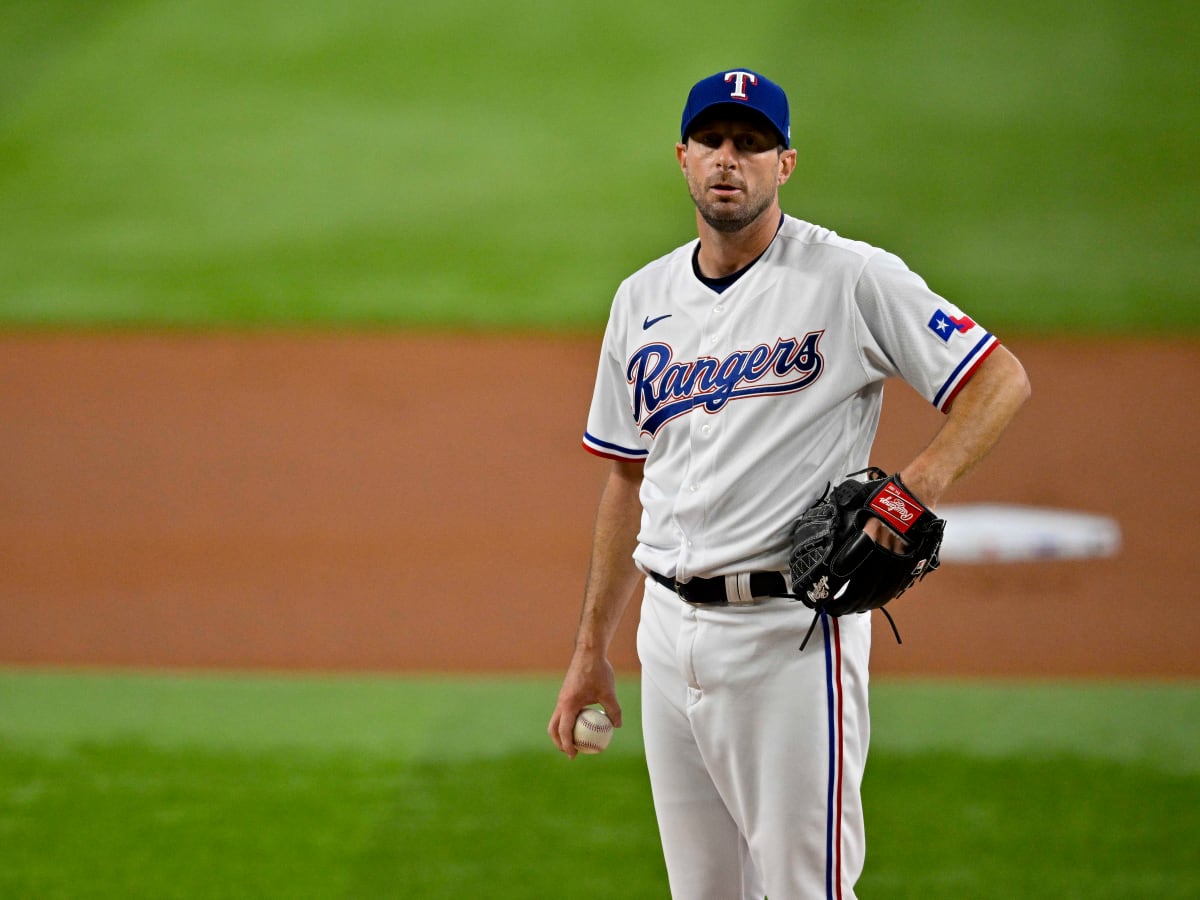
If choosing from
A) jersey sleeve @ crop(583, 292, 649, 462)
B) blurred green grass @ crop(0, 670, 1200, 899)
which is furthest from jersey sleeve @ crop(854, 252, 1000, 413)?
blurred green grass @ crop(0, 670, 1200, 899)

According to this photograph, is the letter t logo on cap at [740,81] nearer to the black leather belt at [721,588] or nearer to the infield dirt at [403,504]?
the black leather belt at [721,588]

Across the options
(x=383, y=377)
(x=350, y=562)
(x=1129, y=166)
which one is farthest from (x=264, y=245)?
(x=1129, y=166)

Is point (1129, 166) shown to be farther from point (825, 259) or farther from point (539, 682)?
point (825, 259)

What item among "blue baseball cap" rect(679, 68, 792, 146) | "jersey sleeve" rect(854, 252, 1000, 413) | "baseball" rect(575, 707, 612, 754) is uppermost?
"blue baseball cap" rect(679, 68, 792, 146)

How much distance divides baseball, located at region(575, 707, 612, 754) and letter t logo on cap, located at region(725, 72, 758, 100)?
4.05 feet

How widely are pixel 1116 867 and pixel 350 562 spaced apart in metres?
3.64

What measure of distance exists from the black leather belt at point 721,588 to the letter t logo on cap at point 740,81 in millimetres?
854

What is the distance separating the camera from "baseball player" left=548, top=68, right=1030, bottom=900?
2.33 metres

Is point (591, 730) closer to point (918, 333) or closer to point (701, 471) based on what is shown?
point (701, 471)

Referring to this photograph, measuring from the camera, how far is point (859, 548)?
86.0 inches

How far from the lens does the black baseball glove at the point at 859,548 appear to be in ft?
7.21

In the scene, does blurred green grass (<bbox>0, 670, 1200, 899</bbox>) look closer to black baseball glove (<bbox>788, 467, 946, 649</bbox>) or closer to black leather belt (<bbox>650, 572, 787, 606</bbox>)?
black leather belt (<bbox>650, 572, 787, 606</bbox>)

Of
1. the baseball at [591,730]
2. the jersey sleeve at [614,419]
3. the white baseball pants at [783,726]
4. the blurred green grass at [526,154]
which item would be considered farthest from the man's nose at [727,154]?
the blurred green grass at [526,154]

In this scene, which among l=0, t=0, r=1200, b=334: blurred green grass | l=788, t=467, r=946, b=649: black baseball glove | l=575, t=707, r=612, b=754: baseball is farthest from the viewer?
l=0, t=0, r=1200, b=334: blurred green grass
